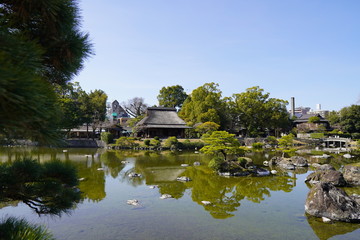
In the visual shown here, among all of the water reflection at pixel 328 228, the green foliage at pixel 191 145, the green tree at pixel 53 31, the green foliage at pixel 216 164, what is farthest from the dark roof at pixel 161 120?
the green tree at pixel 53 31

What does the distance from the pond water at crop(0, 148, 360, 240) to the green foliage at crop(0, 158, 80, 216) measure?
0.25 m

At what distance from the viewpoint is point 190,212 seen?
8.30 metres

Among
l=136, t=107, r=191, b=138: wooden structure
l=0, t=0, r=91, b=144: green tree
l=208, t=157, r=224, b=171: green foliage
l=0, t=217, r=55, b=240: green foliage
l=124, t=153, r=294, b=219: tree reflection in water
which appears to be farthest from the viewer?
l=136, t=107, r=191, b=138: wooden structure

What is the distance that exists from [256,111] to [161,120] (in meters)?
15.4

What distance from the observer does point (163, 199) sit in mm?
9711

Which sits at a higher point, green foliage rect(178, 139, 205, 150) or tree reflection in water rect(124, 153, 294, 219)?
green foliage rect(178, 139, 205, 150)

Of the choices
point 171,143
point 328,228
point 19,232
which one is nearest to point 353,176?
point 328,228

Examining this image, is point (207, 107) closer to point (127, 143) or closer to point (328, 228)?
point (127, 143)

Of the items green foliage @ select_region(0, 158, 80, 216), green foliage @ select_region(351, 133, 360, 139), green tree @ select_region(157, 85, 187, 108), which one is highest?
green tree @ select_region(157, 85, 187, 108)

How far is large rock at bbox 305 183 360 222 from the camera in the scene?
7664 mm

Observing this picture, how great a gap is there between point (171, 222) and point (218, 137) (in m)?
8.96

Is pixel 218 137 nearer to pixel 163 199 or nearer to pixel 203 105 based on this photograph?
pixel 163 199

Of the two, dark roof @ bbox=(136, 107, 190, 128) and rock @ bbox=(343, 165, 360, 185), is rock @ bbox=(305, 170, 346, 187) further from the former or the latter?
dark roof @ bbox=(136, 107, 190, 128)

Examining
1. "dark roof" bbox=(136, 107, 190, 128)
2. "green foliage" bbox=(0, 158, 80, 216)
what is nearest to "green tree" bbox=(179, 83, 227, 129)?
"dark roof" bbox=(136, 107, 190, 128)
